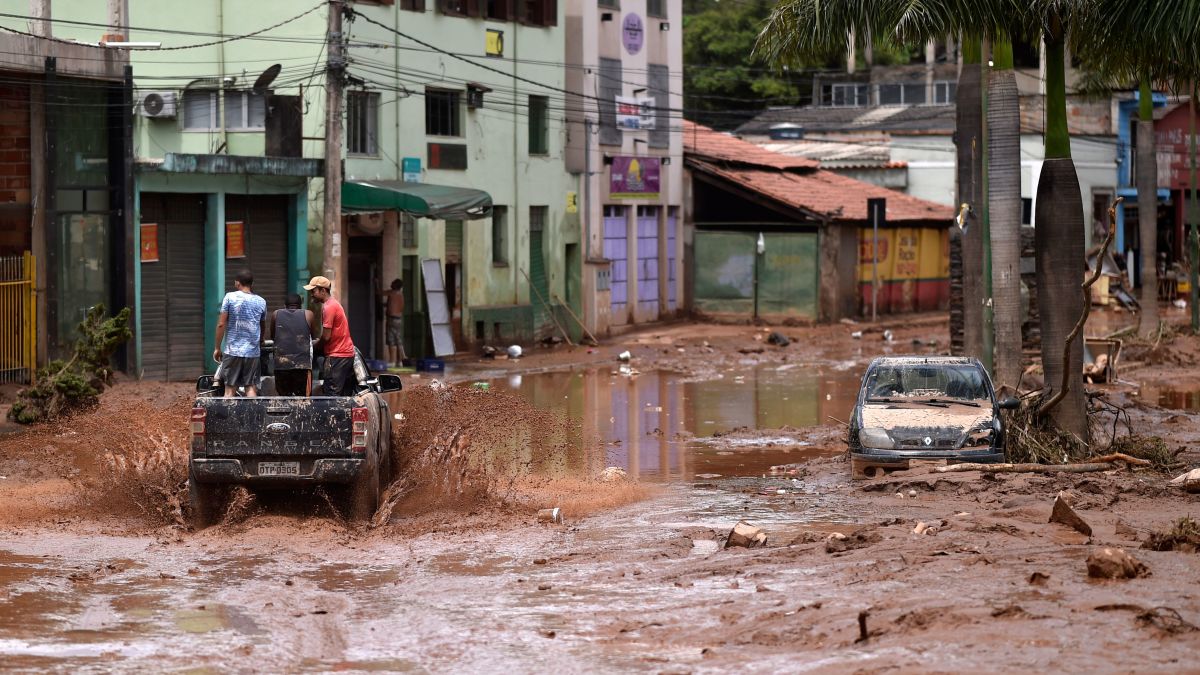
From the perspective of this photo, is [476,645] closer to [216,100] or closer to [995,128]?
[995,128]

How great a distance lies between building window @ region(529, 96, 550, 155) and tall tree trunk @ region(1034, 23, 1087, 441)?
19.9 metres

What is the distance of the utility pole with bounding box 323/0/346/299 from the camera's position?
25406 mm

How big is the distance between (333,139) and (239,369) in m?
9.52

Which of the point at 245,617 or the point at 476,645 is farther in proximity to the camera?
the point at 245,617

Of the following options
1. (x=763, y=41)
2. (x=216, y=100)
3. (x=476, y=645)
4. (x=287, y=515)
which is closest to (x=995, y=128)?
(x=763, y=41)

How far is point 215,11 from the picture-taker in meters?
30.8

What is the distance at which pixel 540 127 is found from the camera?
121ft

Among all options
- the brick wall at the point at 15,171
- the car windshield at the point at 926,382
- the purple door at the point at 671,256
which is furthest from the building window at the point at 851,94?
the car windshield at the point at 926,382

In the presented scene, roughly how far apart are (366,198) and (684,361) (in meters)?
8.17

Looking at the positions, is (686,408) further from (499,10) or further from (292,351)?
(499,10)

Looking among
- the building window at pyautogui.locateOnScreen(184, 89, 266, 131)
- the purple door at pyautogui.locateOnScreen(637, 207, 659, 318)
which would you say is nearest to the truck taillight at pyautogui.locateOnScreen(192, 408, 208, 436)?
the building window at pyautogui.locateOnScreen(184, 89, 266, 131)

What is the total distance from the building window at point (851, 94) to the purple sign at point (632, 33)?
24.6 meters

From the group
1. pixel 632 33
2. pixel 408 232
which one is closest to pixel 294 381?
pixel 408 232

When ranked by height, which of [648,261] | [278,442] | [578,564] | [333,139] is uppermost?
[333,139]
